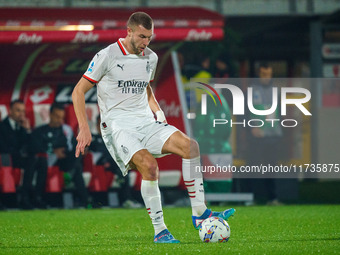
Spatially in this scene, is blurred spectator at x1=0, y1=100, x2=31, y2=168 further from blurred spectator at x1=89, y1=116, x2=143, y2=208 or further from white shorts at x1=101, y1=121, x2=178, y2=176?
white shorts at x1=101, y1=121, x2=178, y2=176

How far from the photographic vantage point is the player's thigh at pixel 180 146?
28.4ft

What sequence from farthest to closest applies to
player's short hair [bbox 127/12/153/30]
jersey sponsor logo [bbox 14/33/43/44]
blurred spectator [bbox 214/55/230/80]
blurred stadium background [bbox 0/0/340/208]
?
blurred spectator [bbox 214/55/230/80]
blurred stadium background [bbox 0/0/340/208]
jersey sponsor logo [bbox 14/33/43/44]
player's short hair [bbox 127/12/153/30]

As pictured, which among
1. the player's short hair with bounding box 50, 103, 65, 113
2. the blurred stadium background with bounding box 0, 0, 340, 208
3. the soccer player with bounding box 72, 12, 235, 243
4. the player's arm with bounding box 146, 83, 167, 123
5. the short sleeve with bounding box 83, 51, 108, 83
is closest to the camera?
the soccer player with bounding box 72, 12, 235, 243

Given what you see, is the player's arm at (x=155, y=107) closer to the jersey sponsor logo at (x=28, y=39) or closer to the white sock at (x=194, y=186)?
the white sock at (x=194, y=186)

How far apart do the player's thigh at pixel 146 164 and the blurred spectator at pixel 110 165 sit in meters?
6.10

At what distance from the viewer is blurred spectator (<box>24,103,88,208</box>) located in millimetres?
14289

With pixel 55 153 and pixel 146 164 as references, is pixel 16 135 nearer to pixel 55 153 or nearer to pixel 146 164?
pixel 55 153

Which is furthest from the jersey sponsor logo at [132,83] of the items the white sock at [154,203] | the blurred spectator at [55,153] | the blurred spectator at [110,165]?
the blurred spectator at [110,165]

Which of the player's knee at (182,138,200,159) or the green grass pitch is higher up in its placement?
the player's knee at (182,138,200,159)

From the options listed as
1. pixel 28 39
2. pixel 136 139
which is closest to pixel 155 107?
pixel 136 139

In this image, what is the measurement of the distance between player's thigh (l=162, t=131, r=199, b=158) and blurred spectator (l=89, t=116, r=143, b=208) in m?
5.96

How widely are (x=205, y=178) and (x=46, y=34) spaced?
3643mm

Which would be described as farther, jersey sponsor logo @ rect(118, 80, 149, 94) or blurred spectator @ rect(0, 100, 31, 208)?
blurred spectator @ rect(0, 100, 31, 208)

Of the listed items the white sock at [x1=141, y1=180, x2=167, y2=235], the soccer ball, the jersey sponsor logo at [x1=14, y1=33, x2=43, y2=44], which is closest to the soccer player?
the white sock at [x1=141, y1=180, x2=167, y2=235]
